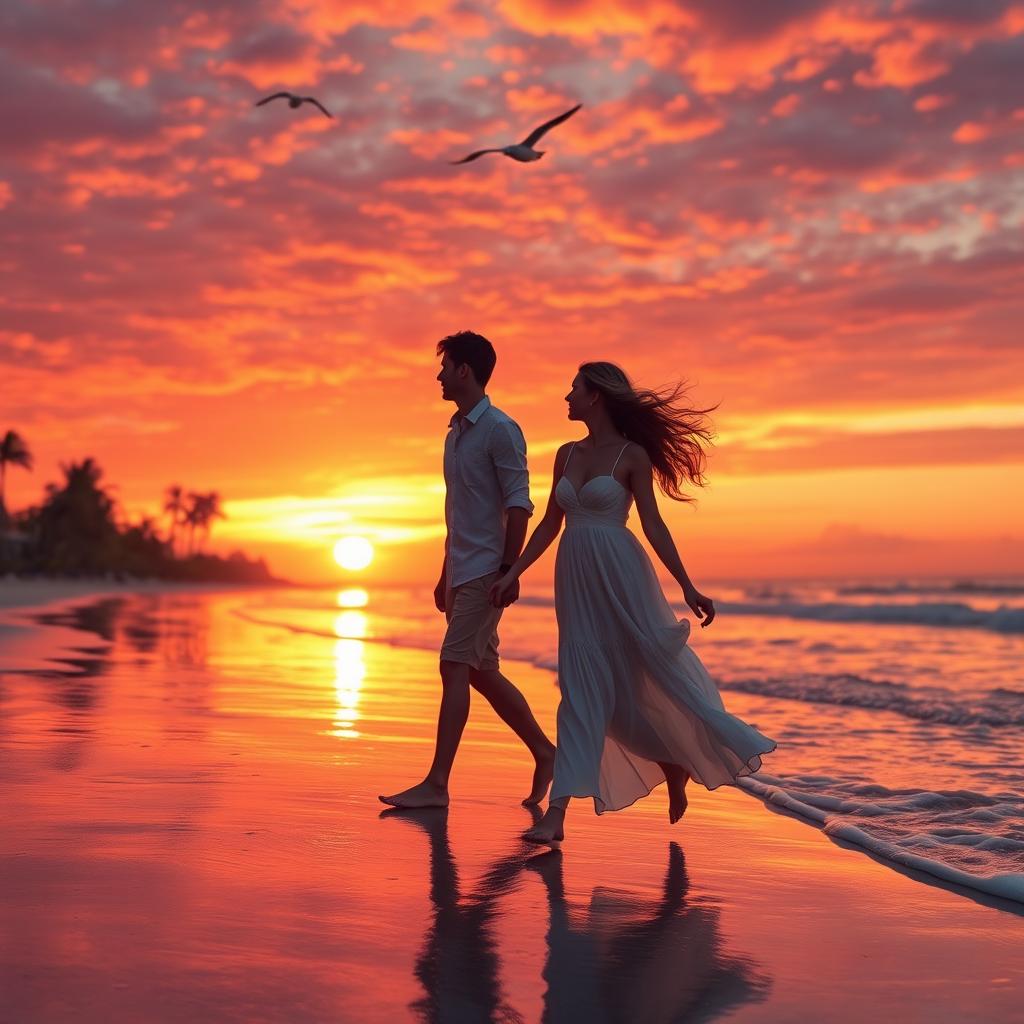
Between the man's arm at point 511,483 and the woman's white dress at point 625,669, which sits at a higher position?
the man's arm at point 511,483

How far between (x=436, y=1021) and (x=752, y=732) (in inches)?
111

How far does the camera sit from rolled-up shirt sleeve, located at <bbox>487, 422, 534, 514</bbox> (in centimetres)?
577

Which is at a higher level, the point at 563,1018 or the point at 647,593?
the point at 647,593

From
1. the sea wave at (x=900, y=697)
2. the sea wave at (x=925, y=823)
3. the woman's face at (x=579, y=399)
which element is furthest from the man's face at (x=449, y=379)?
the sea wave at (x=900, y=697)

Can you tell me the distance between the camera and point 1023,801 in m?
6.60

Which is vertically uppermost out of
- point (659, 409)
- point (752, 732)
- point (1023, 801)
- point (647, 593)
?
point (659, 409)

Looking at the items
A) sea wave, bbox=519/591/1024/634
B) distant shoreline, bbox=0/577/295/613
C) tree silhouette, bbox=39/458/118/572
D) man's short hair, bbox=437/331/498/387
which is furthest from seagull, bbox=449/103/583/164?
tree silhouette, bbox=39/458/118/572

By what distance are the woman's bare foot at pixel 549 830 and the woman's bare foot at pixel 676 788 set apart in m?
0.69

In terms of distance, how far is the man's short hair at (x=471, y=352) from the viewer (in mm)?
5949

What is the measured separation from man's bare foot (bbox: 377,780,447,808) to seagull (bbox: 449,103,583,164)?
3.93 m

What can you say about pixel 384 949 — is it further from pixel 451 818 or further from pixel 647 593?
pixel 647 593

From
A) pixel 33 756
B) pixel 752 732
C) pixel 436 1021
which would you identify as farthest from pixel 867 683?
pixel 436 1021

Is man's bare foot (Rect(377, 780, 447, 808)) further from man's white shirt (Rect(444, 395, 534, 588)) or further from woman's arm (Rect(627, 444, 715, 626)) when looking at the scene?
woman's arm (Rect(627, 444, 715, 626))

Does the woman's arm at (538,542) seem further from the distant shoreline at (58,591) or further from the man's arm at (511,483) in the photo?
the distant shoreline at (58,591)
